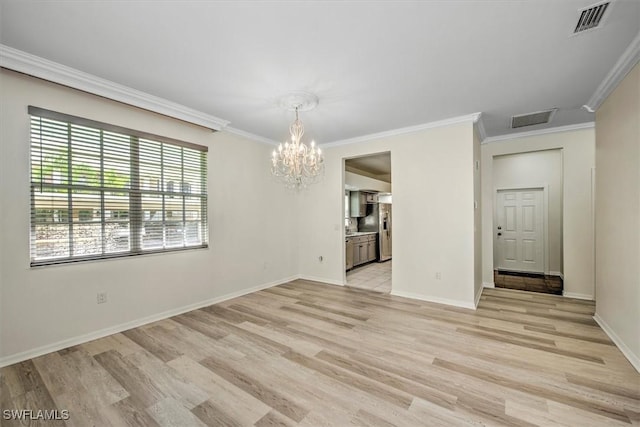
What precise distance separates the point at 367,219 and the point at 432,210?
393cm

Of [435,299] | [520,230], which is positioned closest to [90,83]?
[435,299]

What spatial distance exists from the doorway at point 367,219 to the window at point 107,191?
144 inches

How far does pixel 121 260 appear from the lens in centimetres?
306

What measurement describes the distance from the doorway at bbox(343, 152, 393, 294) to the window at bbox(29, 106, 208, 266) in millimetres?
3656

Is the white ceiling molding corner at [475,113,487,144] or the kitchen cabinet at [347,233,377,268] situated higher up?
the white ceiling molding corner at [475,113,487,144]

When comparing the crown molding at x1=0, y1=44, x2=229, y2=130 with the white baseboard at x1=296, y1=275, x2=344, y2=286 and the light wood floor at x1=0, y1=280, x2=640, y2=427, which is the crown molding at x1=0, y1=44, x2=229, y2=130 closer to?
the light wood floor at x1=0, y1=280, x2=640, y2=427

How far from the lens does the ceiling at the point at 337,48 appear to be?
6.01ft

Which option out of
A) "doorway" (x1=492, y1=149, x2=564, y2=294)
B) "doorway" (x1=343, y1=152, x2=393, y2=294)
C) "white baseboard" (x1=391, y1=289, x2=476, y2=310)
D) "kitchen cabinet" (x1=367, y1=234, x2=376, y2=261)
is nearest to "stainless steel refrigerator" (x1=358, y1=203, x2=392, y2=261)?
"doorway" (x1=343, y1=152, x2=393, y2=294)

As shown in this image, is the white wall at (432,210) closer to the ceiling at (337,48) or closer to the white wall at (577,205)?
the ceiling at (337,48)

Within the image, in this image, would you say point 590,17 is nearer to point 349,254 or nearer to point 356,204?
point 349,254

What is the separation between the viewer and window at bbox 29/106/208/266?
2.58 meters

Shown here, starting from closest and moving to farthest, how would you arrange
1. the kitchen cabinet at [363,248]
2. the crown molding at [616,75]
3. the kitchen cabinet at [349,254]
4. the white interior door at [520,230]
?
1. the crown molding at [616,75]
2. the white interior door at [520,230]
3. the kitchen cabinet at [349,254]
4. the kitchen cabinet at [363,248]

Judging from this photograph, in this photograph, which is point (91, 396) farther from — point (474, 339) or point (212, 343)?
point (474, 339)

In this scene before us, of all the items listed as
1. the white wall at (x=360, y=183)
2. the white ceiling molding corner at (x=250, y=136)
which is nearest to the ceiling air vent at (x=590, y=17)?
the white ceiling molding corner at (x=250, y=136)
